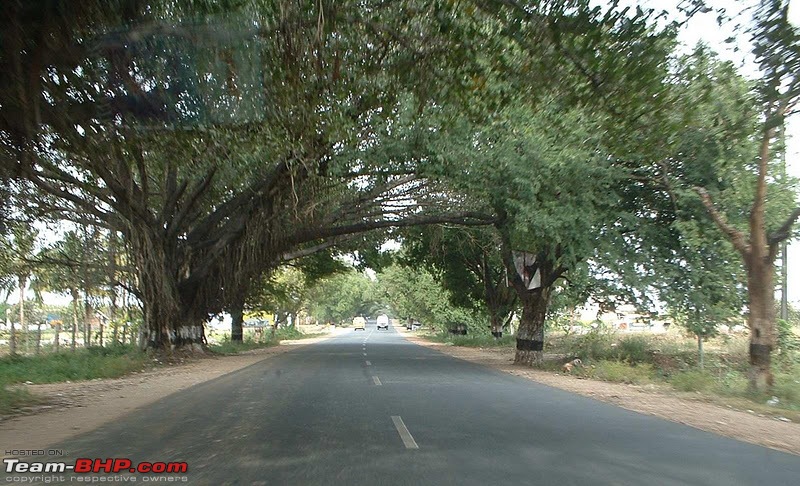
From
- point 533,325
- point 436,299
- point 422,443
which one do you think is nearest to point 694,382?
point 533,325

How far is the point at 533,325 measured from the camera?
2444 cm

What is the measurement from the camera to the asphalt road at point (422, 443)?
662 cm

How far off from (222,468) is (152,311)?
1848cm

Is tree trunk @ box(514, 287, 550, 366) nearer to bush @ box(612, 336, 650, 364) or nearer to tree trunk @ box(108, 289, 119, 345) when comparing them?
bush @ box(612, 336, 650, 364)

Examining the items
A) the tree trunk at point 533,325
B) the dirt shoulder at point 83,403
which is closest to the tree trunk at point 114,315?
the dirt shoulder at point 83,403

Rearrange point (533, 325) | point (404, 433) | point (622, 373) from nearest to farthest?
point (404, 433) < point (622, 373) < point (533, 325)

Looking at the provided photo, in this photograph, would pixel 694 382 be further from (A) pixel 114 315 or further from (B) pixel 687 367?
(A) pixel 114 315

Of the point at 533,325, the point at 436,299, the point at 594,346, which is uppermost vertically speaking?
the point at 436,299

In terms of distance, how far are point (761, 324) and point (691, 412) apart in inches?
129

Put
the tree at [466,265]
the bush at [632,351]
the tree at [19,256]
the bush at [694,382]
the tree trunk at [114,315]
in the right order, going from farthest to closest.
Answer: the tree at [466,265]
the tree trunk at [114,315]
the bush at [632,351]
the tree at [19,256]
the bush at [694,382]

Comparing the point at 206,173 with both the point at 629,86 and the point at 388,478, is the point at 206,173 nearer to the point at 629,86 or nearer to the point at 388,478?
the point at 629,86

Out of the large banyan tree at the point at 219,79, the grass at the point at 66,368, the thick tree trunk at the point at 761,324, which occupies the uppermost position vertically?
the large banyan tree at the point at 219,79

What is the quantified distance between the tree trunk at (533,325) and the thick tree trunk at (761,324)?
34.1 feet

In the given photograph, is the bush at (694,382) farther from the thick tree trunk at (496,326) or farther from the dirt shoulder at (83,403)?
the thick tree trunk at (496,326)
